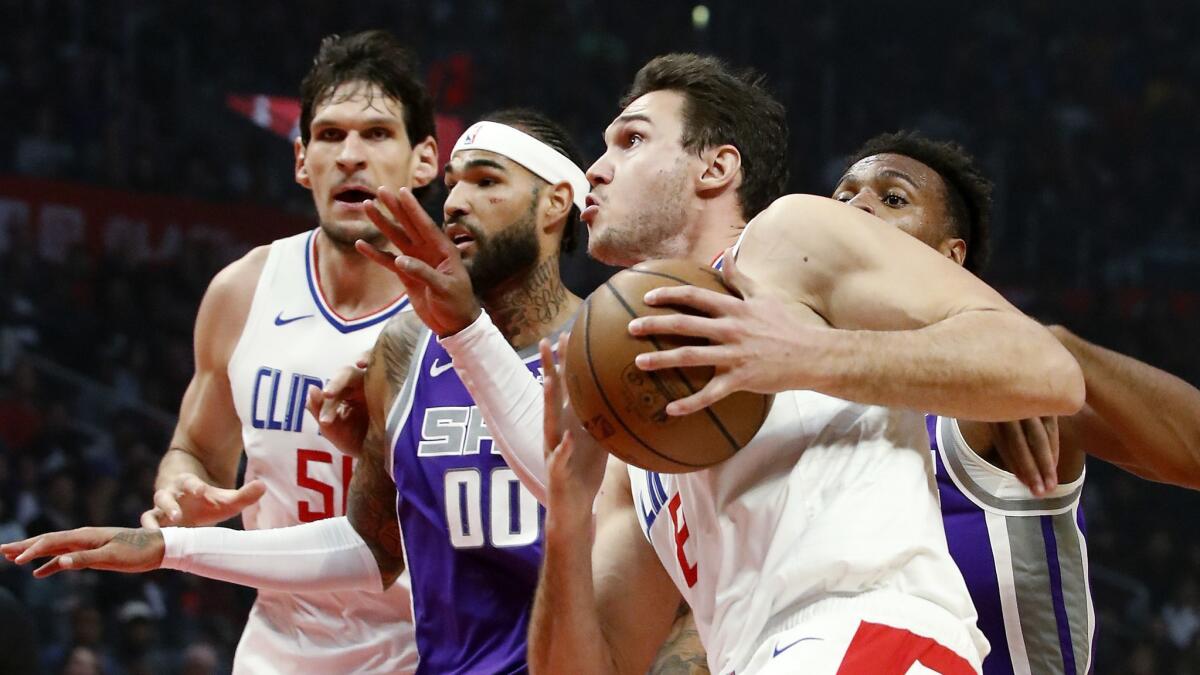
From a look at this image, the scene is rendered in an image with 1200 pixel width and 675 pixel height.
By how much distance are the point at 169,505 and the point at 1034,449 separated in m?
2.41

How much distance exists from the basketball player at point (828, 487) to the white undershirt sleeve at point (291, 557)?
1.25 meters

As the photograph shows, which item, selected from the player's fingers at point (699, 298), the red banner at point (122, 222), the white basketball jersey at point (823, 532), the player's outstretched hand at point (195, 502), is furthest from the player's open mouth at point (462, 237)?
the red banner at point (122, 222)

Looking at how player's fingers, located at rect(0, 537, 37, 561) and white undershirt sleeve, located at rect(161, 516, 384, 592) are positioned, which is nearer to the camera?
player's fingers, located at rect(0, 537, 37, 561)

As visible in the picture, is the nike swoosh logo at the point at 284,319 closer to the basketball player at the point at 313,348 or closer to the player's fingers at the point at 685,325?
the basketball player at the point at 313,348

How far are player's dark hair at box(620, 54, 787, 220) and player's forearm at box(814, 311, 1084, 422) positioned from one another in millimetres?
1144

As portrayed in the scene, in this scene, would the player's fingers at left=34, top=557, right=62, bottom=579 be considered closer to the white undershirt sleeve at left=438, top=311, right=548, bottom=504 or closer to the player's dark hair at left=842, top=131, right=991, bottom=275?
the white undershirt sleeve at left=438, top=311, right=548, bottom=504

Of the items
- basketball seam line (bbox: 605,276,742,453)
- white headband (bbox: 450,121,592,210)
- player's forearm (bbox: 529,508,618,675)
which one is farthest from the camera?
white headband (bbox: 450,121,592,210)

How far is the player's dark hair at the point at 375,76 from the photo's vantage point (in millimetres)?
5004

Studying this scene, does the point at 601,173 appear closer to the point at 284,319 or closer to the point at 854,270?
the point at 854,270

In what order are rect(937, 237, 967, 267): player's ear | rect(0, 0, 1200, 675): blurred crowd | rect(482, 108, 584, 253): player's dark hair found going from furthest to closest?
rect(0, 0, 1200, 675): blurred crowd
rect(482, 108, 584, 253): player's dark hair
rect(937, 237, 967, 267): player's ear

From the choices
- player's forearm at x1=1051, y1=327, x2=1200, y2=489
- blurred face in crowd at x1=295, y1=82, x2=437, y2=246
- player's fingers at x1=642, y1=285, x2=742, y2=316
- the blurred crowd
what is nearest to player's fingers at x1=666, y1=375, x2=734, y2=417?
player's fingers at x1=642, y1=285, x2=742, y2=316

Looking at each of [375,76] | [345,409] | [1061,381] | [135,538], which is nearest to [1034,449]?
[1061,381]

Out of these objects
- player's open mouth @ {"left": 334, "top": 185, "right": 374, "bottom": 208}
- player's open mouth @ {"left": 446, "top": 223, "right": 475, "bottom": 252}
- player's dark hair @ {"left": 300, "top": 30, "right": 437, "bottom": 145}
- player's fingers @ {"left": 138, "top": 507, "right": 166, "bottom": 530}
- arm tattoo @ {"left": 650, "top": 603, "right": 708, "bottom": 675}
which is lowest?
arm tattoo @ {"left": 650, "top": 603, "right": 708, "bottom": 675}

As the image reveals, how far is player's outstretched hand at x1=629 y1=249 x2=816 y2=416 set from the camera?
2246 mm
